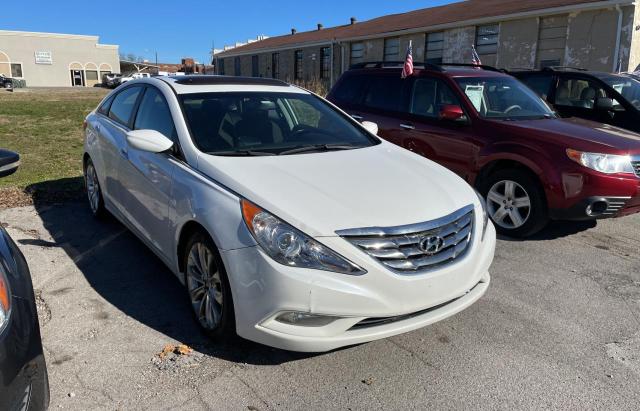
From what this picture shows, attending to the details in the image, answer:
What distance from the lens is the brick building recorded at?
1555cm

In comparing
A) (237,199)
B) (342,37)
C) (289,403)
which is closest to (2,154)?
(237,199)

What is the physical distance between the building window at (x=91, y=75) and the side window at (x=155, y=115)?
74.5 meters

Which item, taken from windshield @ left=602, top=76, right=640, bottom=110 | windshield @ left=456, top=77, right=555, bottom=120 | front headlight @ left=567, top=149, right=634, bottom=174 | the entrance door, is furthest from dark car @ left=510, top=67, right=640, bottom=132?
the entrance door

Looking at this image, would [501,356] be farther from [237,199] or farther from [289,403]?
[237,199]

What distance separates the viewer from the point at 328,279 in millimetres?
2508

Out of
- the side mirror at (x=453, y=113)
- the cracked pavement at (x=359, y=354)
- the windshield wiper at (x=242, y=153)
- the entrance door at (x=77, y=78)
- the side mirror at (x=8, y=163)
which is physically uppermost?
the entrance door at (x=77, y=78)

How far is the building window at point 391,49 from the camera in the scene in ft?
79.1

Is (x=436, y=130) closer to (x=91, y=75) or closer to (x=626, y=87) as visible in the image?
(x=626, y=87)

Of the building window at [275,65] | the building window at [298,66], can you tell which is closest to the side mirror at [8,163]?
the building window at [298,66]

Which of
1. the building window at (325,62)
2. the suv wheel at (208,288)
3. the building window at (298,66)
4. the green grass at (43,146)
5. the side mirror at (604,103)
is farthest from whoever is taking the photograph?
the building window at (298,66)

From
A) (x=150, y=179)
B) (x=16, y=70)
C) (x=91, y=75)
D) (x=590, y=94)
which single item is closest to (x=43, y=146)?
(x=150, y=179)

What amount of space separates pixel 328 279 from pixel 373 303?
0.86ft

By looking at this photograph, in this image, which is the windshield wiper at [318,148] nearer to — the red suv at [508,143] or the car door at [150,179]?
the car door at [150,179]

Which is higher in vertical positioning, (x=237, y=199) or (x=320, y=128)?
(x=320, y=128)
